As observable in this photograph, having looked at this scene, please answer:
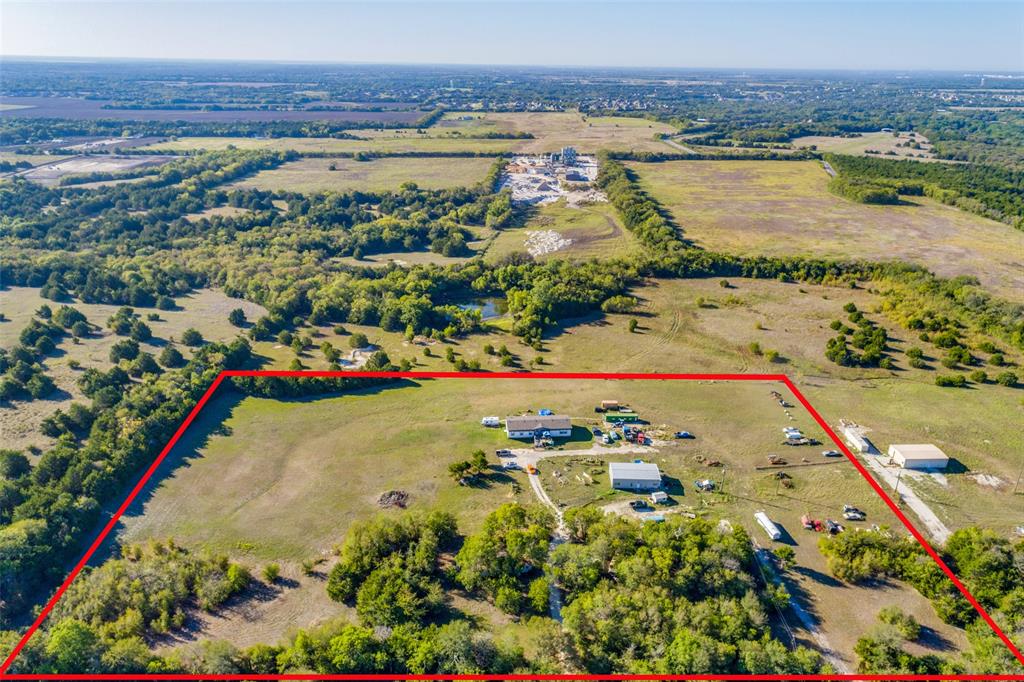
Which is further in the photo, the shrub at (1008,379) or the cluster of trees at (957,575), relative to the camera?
the shrub at (1008,379)

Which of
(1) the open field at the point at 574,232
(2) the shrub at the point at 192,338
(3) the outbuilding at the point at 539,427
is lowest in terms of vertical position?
(3) the outbuilding at the point at 539,427

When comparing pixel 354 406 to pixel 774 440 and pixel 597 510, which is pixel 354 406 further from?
pixel 774 440

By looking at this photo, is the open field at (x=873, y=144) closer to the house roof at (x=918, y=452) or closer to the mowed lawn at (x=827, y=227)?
the mowed lawn at (x=827, y=227)

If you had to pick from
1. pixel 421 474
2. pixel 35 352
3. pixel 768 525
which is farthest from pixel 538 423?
pixel 35 352

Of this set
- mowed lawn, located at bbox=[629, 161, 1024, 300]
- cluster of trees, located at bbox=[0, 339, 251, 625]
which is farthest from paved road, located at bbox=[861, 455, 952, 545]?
cluster of trees, located at bbox=[0, 339, 251, 625]

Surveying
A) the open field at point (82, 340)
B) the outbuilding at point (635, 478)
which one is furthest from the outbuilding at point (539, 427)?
the open field at point (82, 340)

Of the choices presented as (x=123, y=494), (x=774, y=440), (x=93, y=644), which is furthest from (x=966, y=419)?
(x=123, y=494)

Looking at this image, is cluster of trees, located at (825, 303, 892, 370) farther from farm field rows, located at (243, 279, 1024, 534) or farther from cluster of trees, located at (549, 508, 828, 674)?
cluster of trees, located at (549, 508, 828, 674)
